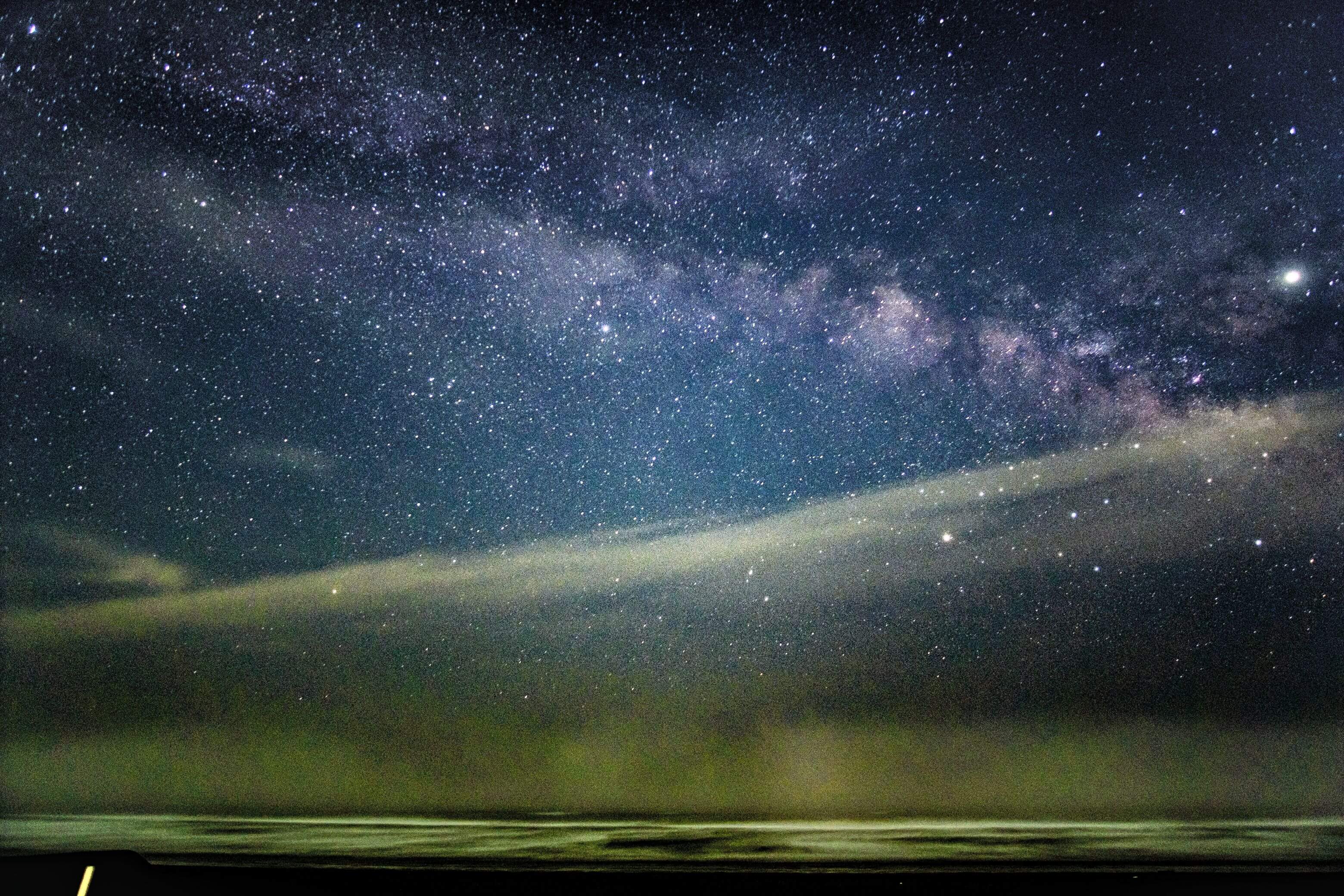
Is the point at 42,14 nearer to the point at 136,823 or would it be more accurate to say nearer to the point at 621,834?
the point at 136,823

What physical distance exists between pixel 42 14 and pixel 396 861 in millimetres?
4965

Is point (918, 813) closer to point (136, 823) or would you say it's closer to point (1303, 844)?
point (1303, 844)

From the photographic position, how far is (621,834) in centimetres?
460

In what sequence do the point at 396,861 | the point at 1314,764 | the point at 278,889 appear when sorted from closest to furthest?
the point at 278,889 < the point at 396,861 < the point at 1314,764

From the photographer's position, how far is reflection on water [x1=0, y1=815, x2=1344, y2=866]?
13.5ft

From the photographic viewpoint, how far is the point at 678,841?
4.47 m

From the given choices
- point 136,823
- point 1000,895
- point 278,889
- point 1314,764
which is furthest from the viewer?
point 136,823

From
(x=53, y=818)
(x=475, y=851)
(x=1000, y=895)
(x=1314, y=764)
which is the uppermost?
(x=1314, y=764)

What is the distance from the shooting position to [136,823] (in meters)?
4.82

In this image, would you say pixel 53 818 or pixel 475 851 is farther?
pixel 53 818

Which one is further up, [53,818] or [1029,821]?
[1029,821]

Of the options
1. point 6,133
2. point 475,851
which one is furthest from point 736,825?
point 6,133

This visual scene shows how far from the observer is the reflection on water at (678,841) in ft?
13.5

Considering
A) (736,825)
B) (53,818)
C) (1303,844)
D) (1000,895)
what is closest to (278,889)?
(53,818)
